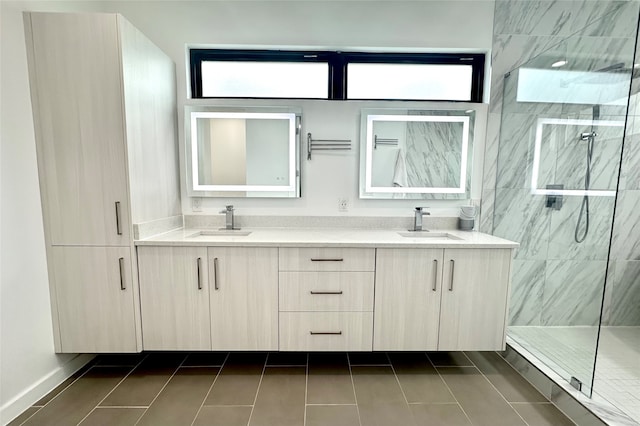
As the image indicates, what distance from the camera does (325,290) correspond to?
5.58 ft

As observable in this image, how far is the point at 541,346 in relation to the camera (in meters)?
1.90

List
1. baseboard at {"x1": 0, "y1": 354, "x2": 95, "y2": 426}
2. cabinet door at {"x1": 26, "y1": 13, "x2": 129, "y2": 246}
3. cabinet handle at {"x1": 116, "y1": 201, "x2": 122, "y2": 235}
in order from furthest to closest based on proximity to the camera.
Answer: cabinet handle at {"x1": 116, "y1": 201, "x2": 122, "y2": 235} < cabinet door at {"x1": 26, "y1": 13, "x2": 129, "y2": 246} < baseboard at {"x1": 0, "y1": 354, "x2": 95, "y2": 426}

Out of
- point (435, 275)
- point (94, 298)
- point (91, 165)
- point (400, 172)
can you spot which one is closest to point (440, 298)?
point (435, 275)

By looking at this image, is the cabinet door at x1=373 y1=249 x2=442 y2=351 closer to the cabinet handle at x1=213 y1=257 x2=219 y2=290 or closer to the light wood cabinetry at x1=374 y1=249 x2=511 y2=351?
the light wood cabinetry at x1=374 y1=249 x2=511 y2=351

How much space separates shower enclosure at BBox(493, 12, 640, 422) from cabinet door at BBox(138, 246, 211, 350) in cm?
225

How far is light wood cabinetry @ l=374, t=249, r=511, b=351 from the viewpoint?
5.56ft

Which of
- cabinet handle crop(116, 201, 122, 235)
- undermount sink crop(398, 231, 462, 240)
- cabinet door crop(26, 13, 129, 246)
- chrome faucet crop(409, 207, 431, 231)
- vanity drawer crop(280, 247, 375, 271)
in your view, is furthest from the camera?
chrome faucet crop(409, 207, 431, 231)

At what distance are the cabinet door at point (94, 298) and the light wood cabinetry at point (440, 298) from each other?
156cm

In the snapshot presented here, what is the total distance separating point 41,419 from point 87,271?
2.50 feet

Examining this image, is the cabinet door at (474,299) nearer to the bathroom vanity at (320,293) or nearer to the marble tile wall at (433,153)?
the bathroom vanity at (320,293)

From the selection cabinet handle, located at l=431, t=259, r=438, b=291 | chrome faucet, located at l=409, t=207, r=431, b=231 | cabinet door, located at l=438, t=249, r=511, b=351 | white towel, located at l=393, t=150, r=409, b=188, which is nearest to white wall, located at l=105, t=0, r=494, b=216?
white towel, located at l=393, t=150, r=409, b=188

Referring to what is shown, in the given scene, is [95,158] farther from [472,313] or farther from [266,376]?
[472,313]

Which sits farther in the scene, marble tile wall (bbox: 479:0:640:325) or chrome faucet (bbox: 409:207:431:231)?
chrome faucet (bbox: 409:207:431:231)

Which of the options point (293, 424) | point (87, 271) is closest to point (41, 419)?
point (87, 271)
